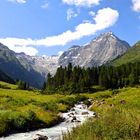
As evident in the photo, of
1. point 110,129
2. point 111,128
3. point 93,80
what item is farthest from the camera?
point 93,80

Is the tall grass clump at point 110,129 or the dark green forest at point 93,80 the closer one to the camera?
the tall grass clump at point 110,129

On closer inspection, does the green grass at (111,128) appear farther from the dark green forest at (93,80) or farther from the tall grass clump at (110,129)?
the dark green forest at (93,80)

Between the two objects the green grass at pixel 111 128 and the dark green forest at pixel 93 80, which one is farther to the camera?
the dark green forest at pixel 93 80

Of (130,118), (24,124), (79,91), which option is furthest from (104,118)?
(79,91)

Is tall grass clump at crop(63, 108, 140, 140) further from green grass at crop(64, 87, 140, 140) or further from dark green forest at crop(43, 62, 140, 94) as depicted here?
dark green forest at crop(43, 62, 140, 94)

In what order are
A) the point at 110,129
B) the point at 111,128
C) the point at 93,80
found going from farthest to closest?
the point at 93,80 → the point at 111,128 → the point at 110,129

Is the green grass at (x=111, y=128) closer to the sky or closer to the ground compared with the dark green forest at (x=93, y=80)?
closer to the ground

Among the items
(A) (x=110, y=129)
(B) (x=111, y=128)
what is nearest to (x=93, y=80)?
(B) (x=111, y=128)

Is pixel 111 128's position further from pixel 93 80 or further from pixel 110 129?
pixel 93 80

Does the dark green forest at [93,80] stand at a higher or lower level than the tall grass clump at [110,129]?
higher

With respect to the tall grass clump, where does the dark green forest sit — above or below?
above

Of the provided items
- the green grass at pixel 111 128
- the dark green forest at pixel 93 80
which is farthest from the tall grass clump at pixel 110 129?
the dark green forest at pixel 93 80

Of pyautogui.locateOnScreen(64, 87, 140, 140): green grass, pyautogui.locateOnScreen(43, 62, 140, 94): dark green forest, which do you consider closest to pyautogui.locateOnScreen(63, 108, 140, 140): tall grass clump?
pyautogui.locateOnScreen(64, 87, 140, 140): green grass

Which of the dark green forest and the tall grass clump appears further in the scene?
the dark green forest
